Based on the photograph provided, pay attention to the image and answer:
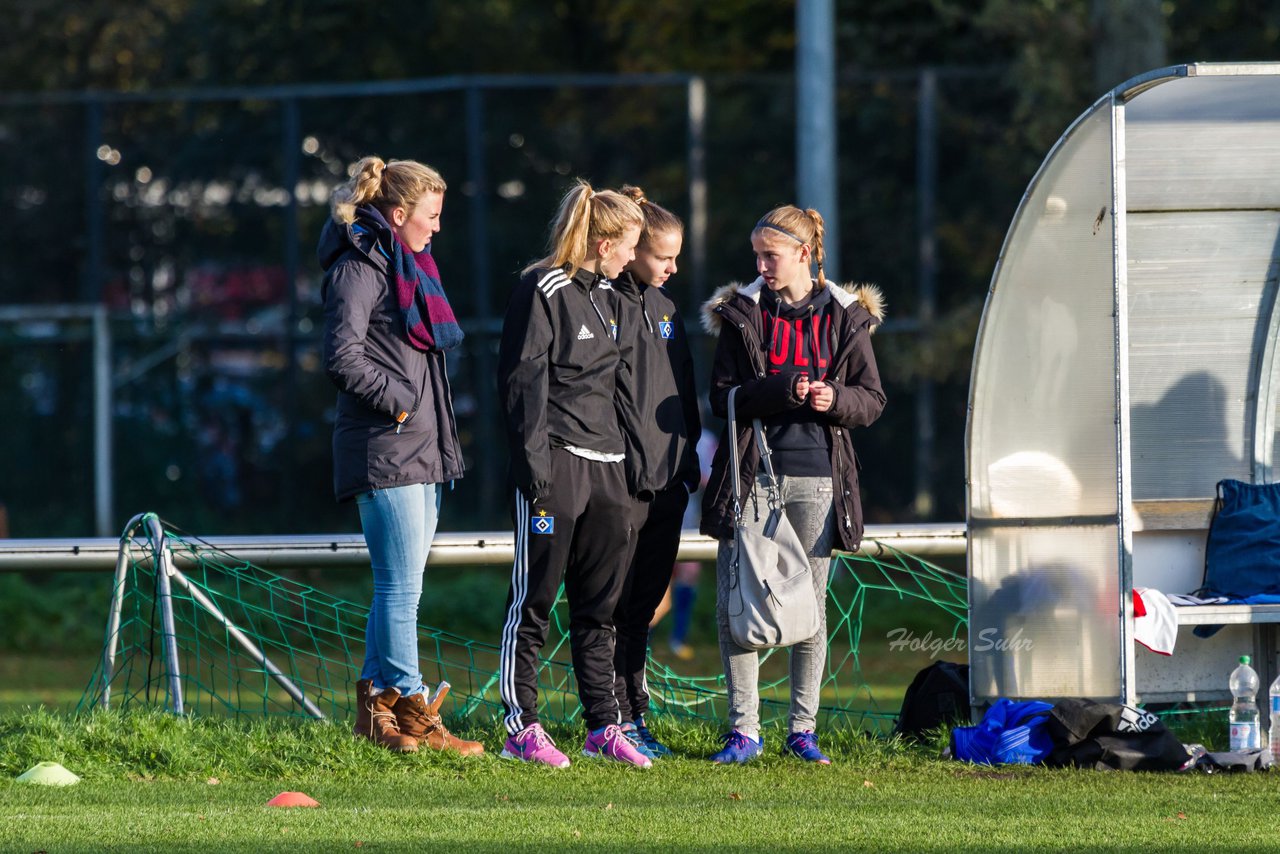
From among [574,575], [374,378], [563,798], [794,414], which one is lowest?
[563,798]

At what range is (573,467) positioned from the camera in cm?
623

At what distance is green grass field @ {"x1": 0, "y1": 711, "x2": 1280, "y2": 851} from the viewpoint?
16.8 ft

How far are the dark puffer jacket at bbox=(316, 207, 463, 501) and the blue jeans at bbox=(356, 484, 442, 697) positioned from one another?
7 cm

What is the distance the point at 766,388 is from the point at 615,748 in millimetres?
1407

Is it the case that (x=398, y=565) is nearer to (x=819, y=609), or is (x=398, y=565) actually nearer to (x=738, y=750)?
(x=738, y=750)

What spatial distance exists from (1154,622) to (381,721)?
295 centimetres

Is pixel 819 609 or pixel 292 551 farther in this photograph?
pixel 292 551

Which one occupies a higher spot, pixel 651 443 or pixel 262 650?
pixel 651 443

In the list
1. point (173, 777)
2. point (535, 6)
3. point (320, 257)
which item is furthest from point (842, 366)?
point (535, 6)

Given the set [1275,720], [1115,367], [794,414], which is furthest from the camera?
[1275,720]

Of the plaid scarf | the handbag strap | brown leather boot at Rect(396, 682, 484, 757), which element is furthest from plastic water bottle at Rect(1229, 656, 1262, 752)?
the plaid scarf

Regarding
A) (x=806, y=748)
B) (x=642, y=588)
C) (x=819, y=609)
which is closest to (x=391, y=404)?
(x=642, y=588)

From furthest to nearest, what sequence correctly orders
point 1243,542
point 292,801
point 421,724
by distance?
point 1243,542 < point 421,724 < point 292,801

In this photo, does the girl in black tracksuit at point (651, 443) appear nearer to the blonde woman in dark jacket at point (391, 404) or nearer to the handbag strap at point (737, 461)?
the handbag strap at point (737, 461)
